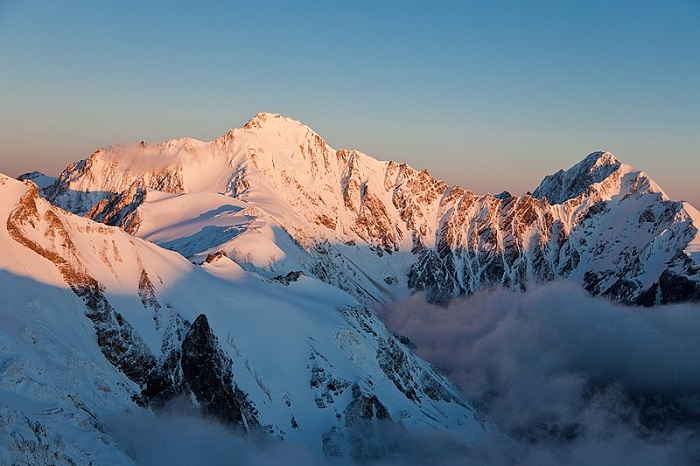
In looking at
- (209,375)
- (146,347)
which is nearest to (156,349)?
(146,347)

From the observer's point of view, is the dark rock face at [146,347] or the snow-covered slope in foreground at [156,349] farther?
the dark rock face at [146,347]

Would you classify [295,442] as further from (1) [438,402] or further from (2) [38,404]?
(1) [438,402]

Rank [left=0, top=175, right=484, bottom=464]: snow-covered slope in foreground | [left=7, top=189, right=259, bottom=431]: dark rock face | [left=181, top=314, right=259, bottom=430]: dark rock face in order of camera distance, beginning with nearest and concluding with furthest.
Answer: [left=0, top=175, right=484, bottom=464]: snow-covered slope in foreground
[left=7, top=189, right=259, bottom=431]: dark rock face
[left=181, top=314, right=259, bottom=430]: dark rock face

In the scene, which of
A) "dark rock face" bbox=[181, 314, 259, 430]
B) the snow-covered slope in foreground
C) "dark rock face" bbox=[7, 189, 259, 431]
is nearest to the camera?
the snow-covered slope in foreground

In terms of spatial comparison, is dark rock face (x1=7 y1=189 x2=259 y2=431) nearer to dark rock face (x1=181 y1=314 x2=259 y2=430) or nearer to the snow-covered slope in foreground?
dark rock face (x1=181 y1=314 x2=259 y2=430)

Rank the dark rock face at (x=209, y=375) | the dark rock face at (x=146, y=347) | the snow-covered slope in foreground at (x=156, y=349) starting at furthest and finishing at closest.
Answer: the dark rock face at (x=209, y=375)
the dark rock face at (x=146, y=347)
the snow-covered slope in foreground at (x=156, y=349)

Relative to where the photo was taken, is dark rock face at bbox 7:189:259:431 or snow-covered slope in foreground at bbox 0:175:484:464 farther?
dark rock face at bbox 7:189:259:431

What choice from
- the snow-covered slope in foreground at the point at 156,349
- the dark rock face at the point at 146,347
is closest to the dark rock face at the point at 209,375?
the dark rock face at the point at 146,347

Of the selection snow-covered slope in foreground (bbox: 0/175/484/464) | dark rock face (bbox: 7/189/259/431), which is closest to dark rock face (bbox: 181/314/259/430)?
dark rock face (bbox: 7/189/259/431)

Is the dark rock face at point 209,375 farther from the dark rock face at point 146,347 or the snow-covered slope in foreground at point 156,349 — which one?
the snow-covered slope in foreground at point 156,349
